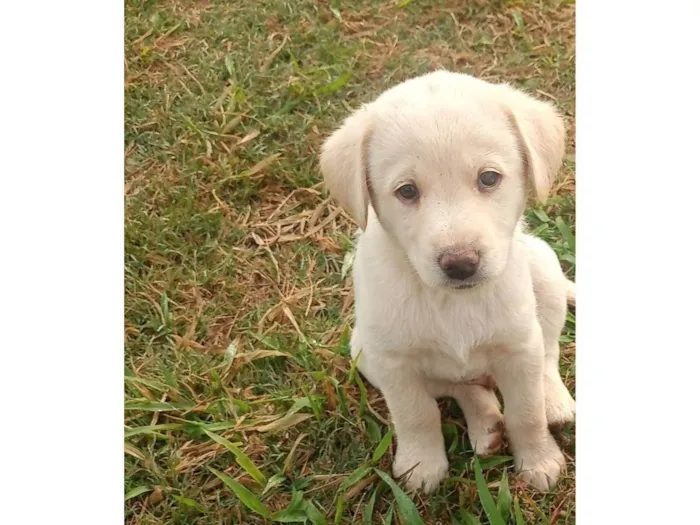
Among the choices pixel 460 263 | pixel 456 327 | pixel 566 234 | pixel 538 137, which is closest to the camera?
pixel 460 263

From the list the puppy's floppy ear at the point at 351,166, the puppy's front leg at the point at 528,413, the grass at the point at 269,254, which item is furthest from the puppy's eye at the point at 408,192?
the grass at the point at 269,254

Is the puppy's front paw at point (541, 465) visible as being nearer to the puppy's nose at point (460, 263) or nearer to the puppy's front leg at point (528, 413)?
the puppy's front leg at point (528, 413)

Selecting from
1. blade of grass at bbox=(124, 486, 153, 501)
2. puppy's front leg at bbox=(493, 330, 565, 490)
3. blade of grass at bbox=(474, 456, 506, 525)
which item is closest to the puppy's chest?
puppy's front leg at bbox=(493, 330, 565, 490)

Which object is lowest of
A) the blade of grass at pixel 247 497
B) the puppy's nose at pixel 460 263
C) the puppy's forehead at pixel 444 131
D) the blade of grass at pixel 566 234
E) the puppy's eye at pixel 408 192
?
the blade of grass at pixel 247 497

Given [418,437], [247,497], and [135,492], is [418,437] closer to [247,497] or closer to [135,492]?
[247,497]

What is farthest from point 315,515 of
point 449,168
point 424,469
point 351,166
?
point 449,168
